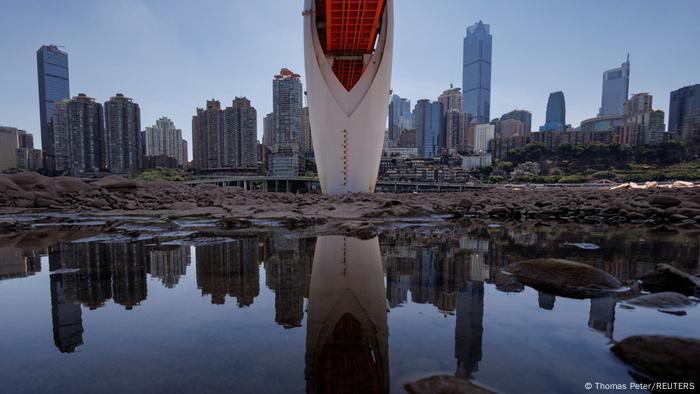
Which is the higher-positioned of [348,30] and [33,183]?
[348,30]

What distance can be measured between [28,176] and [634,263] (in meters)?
14.7

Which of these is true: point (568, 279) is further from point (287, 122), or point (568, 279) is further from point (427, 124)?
point (427, 124)

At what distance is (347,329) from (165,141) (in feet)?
364

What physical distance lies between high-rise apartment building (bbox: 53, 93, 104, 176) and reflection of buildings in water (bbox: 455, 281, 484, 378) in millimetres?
72412

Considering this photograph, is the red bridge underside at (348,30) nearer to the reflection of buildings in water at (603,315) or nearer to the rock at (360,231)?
the rock at (360,231)

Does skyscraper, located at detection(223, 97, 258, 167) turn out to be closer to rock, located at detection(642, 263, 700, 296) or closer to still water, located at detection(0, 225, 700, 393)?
still water, located at detection(0, 225, 700, 393)

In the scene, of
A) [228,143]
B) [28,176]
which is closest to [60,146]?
[228,143]

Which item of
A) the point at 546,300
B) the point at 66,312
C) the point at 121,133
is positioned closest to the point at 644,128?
the point at 546,300

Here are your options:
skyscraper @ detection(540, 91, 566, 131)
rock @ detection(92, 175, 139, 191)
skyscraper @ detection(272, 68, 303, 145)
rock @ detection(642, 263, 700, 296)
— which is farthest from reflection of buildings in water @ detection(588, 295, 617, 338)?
skyscraper @ detection(540, 91, 566, 131)

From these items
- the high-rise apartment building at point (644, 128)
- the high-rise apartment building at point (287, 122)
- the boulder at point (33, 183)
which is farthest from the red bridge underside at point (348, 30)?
the high-rise apartment building at point (644, 128)

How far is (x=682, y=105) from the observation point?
8469 cm

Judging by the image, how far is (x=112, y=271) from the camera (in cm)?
294

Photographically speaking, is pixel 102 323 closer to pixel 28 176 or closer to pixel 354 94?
pixel 28 176

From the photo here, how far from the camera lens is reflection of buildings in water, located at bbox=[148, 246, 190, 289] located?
2.79m
